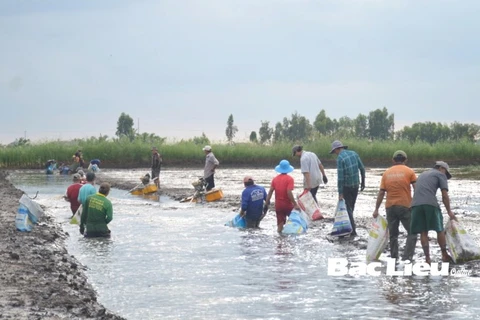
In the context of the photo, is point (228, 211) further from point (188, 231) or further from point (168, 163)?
point (168, 163)

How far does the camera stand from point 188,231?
18.2 m

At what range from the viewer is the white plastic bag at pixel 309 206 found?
1727 cm

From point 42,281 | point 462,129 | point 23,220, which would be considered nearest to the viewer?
point 42,281

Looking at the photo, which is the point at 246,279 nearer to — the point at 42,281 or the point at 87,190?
the point at 42,281

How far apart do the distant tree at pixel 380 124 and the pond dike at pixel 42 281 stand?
478 ft

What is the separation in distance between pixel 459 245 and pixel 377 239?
124 centimetres

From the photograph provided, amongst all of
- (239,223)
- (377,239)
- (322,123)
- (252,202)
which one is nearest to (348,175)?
(377,239)

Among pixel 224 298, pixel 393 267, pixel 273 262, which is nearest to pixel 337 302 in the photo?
pixel 224 298

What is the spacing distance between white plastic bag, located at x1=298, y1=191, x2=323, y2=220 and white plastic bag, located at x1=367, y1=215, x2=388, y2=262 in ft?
14.5

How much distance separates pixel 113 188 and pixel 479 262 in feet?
87.1

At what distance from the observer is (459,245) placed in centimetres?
1234

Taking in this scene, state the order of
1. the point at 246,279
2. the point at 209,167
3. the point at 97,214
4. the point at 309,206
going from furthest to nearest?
the point at 209,167 → the point at 309,206 → the point at 97,214 → the point at 246,279

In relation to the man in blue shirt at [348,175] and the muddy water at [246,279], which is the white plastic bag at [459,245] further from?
the man in blue shirt at [348,175]

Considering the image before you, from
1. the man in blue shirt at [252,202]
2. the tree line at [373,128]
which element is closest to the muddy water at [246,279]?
the man in blue shirt at [252,202]
